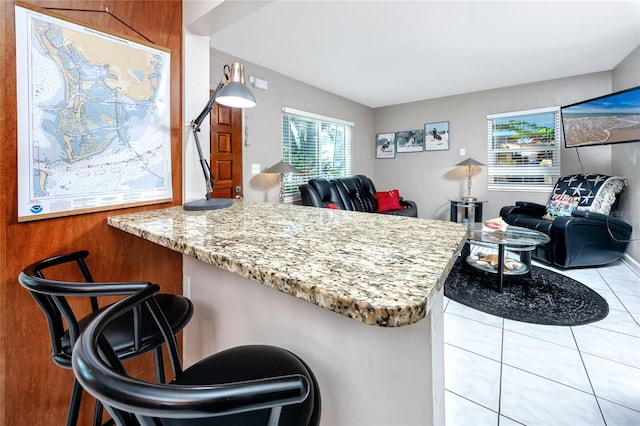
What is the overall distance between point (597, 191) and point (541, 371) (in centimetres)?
291

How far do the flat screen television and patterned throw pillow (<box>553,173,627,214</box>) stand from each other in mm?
456

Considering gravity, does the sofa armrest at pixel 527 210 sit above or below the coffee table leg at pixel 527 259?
above

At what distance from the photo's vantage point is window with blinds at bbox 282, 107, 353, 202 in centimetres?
427

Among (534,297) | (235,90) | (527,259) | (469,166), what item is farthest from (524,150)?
(235,90)

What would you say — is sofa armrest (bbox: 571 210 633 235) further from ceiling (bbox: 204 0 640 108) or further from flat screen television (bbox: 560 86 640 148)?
ceiling (bbox: 204 0 640 108)

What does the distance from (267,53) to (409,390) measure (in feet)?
11.5

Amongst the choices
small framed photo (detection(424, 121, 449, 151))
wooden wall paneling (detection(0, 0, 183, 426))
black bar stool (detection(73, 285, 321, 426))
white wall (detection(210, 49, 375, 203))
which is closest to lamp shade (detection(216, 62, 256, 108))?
wooden wall paneling (detection(0, 0, 183, 426))

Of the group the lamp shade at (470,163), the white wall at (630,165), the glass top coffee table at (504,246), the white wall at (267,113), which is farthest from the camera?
the lamp shade at (470,163)

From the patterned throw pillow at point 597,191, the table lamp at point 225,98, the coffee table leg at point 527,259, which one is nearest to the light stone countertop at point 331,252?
the table lamp at point 225,98

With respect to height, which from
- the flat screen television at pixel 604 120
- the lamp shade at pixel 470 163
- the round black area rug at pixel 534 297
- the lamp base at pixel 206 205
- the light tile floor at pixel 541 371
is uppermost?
the flat screen television at pixel 604 120

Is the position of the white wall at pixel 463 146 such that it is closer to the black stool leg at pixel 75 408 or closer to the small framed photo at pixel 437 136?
the small framed photo at pixel 437 136

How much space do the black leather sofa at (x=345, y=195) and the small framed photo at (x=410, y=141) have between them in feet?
3.83

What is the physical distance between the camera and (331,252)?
0.75m

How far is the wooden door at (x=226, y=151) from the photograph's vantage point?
3180mm
